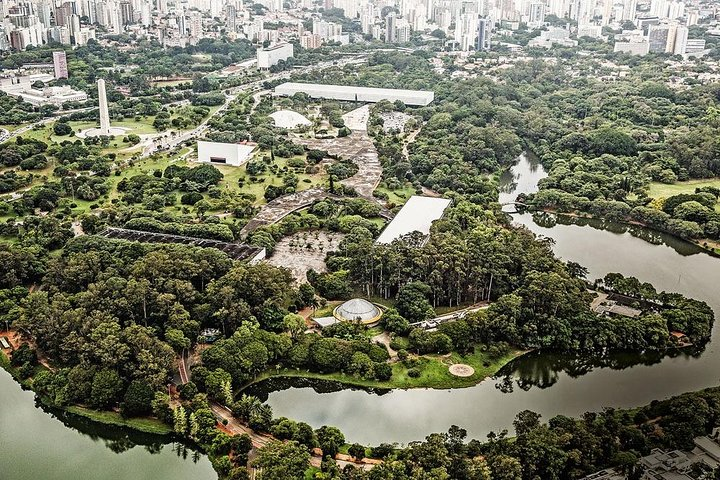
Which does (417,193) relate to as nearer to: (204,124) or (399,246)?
(399,246)

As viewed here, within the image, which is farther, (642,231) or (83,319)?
(642,231)

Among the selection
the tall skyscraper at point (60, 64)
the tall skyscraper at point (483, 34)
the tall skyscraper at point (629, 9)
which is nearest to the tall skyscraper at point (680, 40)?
the tall skyscraper at point (483, 34)

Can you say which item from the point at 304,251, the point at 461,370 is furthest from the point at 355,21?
the point at 461,370

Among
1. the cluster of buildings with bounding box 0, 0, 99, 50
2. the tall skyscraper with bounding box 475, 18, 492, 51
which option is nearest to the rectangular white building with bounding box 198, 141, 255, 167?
the cluster of buildings with bounding box 0, 0, 99, 50

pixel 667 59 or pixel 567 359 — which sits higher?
pixel 667 59

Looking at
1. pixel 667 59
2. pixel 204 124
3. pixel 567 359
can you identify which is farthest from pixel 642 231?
pixel 667 59

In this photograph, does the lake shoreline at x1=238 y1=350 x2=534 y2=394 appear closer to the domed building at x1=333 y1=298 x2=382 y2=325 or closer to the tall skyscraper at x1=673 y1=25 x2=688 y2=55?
the domed building at x1=333 y1=298 x2=382 y2=325

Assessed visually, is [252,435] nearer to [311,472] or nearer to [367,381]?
[311,472]
